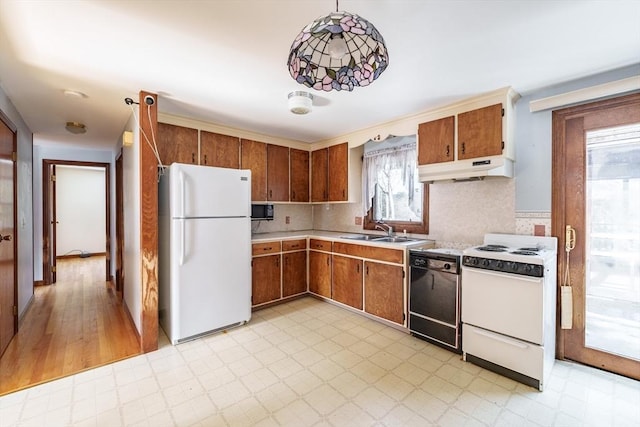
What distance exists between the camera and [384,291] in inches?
122

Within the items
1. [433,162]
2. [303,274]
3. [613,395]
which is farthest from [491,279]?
[303,274]

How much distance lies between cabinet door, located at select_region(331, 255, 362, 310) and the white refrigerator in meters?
1.11

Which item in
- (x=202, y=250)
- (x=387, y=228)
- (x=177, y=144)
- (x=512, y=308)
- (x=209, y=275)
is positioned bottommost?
(x=512, y=308)

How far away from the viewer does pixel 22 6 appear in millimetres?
1445

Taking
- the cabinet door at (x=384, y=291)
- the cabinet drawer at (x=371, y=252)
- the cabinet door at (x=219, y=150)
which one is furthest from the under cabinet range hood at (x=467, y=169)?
the cabinet door at (x=219, y=150)

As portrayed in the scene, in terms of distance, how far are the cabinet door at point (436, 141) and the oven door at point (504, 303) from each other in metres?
1.13

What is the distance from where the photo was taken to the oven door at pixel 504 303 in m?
2.05

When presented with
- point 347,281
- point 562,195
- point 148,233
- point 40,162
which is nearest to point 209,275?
point 148,233

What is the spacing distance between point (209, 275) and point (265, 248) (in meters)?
0.87

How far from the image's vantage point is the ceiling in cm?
149

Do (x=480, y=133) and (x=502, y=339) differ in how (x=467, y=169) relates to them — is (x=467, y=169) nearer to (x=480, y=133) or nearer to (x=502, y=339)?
(x=480, y=133)

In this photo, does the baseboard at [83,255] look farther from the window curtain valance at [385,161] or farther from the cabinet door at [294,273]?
the window curtain valance at [385,161]

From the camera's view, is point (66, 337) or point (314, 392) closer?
point (314, 392)

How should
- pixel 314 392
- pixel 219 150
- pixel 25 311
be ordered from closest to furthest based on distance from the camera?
pixel 314 392 < pixel 25 311 < pixel 219 150
